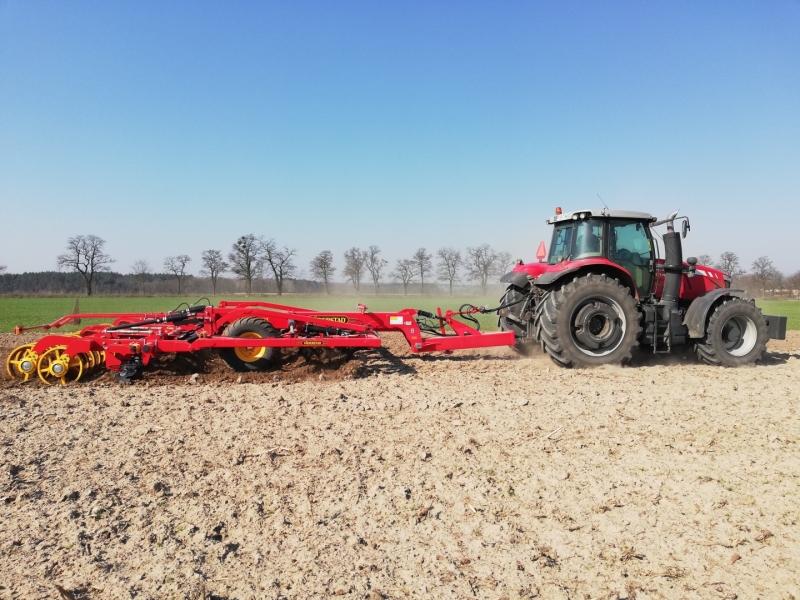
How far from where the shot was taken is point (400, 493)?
3.13 m

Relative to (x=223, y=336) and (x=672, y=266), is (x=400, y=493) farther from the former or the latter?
(x=672, y=266)

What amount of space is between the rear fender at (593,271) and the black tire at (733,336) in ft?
3.98

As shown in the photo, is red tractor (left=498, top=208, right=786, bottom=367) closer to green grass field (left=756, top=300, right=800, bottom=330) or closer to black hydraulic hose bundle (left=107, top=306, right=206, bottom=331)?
black hydraulic hose bundle (left=107, top=306, right=206, bottom=331)

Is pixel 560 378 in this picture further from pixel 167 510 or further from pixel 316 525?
pixel 167 510

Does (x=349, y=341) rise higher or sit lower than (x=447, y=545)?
higher

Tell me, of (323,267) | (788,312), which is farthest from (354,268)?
(788,312)

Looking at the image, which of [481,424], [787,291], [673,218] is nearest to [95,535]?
[481,424]

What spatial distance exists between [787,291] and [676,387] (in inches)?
2394

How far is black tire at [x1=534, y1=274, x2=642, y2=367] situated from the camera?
6742 millimetres

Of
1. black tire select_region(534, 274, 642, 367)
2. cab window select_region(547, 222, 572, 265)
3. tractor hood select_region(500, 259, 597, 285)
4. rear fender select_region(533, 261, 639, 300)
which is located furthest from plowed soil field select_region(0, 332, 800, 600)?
cab window select_region(547, 222, 572, 265)

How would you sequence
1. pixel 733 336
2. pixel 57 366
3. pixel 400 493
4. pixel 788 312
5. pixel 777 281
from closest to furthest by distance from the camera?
pixel 400 493, pixel 57 366, pixel 733 336, pixel 788 312, pixel 777 281

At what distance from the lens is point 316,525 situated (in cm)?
277

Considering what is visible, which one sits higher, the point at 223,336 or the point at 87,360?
the point at 223,336

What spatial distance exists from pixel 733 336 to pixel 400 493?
6643 millimetres
